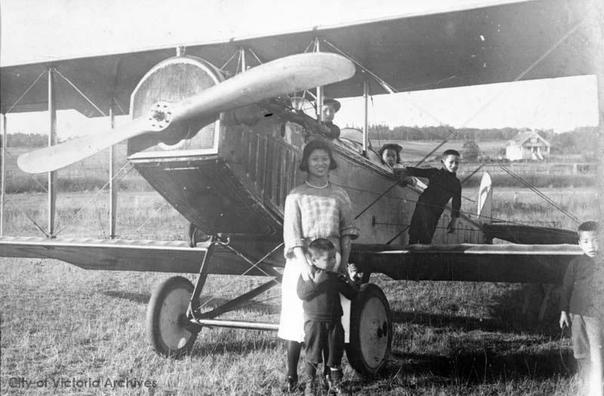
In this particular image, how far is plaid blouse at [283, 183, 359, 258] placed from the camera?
3.56 m

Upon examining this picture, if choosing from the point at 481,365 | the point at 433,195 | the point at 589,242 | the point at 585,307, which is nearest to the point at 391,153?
the point at 433,195

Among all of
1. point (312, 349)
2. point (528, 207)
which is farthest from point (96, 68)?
point (528, 207)

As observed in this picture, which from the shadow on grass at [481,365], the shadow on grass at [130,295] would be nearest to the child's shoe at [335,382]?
the shadow on grass at [481,365]

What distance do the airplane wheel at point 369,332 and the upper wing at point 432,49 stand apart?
98.5 inches

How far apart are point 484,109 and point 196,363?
3383 mm

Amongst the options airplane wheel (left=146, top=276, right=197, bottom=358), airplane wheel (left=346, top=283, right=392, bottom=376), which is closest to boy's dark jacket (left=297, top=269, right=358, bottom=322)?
airplane wheel (left=346, top=283, right=392, bottom=376)

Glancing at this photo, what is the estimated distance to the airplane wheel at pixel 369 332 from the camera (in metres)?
3.97

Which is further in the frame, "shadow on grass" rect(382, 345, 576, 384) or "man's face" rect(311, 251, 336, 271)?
"shadow on grass" rect(382, 345, 576, 384)

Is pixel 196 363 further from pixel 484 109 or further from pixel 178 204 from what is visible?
pixel 484 109

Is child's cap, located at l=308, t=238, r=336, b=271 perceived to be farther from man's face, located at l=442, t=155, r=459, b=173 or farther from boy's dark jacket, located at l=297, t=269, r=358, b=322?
man's face, located at l=442, t=155, r=459, b=173

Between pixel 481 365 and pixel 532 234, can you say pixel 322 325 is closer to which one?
pixel 481 365

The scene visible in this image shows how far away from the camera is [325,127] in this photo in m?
5.05

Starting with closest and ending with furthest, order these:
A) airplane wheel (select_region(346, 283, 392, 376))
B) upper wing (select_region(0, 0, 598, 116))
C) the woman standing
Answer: the woman standing
airplane wheel (select_region(346, 283, 392, 376))
upper wing (select_region(0, 0, 598, 116))

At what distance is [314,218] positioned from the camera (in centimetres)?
358
